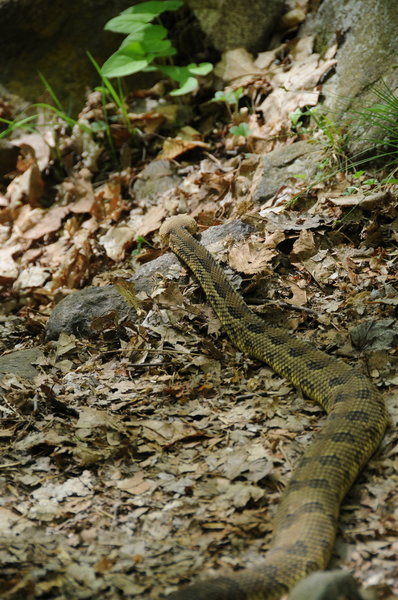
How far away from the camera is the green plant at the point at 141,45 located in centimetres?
768

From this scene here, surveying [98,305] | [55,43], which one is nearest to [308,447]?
[98,305]

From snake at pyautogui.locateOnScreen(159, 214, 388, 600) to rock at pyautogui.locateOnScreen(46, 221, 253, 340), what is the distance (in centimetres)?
40

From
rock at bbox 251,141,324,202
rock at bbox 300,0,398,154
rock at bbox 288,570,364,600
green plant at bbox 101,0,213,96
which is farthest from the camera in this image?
green plant at bbox 101,0,213,96

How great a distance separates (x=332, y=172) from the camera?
21.4ft

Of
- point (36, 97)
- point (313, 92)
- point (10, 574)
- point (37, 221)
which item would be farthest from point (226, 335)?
point (36, 97)

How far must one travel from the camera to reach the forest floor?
135 inches

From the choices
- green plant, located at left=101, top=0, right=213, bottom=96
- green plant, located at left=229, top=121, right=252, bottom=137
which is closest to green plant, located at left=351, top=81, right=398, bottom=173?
green plant, located at left=229, top=121, right=252, bottom=137

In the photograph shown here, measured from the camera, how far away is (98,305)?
5.82 metres

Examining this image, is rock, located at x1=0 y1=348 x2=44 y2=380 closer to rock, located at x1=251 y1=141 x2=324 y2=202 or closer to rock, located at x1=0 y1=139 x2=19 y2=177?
rock, located at x1=251 y1=141 x2=324 y2=202

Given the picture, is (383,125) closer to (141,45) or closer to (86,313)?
(86,313)

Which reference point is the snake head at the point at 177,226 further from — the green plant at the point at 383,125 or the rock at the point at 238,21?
the rock at the point at 238,21

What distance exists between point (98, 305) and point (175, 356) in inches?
43.5

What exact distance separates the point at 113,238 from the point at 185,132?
2.19 m

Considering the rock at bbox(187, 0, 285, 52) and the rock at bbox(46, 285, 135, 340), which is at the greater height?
the rock at bbox(187, 0, 285, 52)
